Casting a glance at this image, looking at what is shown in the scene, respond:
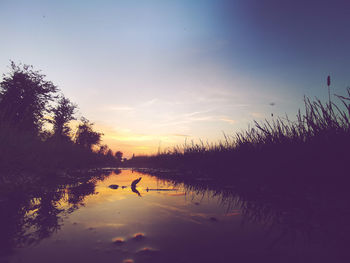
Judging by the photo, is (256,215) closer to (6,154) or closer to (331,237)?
(331,237)

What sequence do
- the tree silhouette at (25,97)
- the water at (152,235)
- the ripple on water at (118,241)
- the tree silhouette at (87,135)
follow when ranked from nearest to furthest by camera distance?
the water at (152,235)
the ripple on water at (118,241)
the tree silhouette at (25,97)
the tree silhouette at (87,135)

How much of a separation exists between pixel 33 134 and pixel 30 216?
28.4 ft

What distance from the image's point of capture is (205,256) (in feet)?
5.29

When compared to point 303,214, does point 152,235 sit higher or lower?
lower

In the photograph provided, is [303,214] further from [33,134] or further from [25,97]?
[25,97]

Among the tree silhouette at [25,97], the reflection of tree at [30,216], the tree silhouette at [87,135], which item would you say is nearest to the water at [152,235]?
the reflection of tree at [30,216]

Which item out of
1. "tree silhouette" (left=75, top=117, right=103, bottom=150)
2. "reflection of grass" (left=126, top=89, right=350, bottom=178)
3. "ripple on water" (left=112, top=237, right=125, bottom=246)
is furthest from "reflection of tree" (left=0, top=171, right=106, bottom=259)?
"tree silhouette" (left=75, top=117, right=103, bottom=150)

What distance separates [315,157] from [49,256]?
15.1 feet

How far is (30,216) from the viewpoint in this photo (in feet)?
8.68

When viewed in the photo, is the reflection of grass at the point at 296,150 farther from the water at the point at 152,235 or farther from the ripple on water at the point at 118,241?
the ripple on water at the point at 118,241

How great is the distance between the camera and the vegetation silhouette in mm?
5179

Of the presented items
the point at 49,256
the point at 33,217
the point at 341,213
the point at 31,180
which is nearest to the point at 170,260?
the point at 49,256

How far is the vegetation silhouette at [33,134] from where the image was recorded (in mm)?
5179

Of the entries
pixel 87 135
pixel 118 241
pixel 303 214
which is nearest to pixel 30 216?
pixel 118 241
